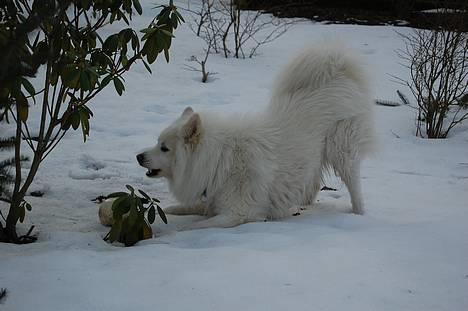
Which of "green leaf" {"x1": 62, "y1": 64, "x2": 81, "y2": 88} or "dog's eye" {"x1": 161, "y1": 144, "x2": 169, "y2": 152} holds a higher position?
"green leaf" {"x1": 62, "y1": 64, "x2": 81, "y2": 88}

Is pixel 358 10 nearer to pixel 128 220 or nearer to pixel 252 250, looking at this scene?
pixel 128 220

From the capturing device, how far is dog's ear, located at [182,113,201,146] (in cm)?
413

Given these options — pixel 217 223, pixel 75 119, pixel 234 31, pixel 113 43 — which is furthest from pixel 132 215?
pixel 234 31

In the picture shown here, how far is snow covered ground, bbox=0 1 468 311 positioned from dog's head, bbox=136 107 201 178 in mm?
439

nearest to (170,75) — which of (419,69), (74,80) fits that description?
(419,69)

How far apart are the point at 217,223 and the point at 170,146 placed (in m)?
0.70

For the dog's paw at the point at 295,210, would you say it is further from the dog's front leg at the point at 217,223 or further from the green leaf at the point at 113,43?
the green leaf at the point at 113,43

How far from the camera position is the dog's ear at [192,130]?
4129 millimetres

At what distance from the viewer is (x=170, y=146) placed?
14.1ft

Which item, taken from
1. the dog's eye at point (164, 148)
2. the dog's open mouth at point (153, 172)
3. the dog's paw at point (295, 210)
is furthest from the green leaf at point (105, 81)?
the dog's paw at point (295, 210)

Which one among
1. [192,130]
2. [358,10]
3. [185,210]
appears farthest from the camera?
[358,10]

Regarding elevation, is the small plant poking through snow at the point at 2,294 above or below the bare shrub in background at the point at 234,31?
below

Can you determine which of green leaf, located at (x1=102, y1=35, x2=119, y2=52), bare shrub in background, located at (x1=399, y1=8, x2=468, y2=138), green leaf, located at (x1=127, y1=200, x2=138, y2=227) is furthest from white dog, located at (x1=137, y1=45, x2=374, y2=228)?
bare shrub in background, located at (x1=399, y1=8, x2=468, y2=138)

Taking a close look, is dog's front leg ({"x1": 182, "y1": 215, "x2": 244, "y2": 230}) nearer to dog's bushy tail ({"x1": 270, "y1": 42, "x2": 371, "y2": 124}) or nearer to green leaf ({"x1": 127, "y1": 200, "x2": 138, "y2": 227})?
green leaf ({"x1": 127, "y1": 200, "x2": 138, "y2": 227})
